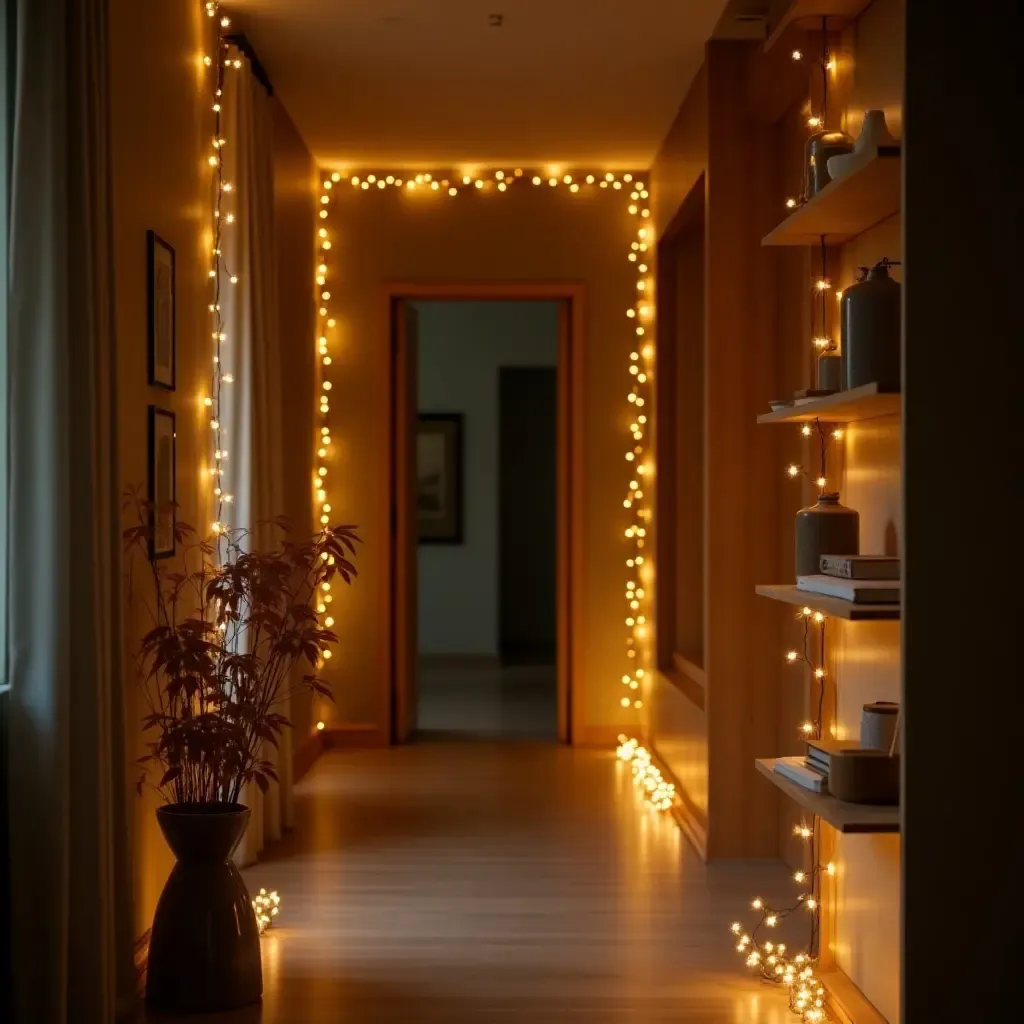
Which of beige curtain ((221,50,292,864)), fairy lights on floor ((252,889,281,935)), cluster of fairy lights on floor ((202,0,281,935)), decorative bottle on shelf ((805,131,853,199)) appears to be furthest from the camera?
beige curtain ((221,50,292,864))

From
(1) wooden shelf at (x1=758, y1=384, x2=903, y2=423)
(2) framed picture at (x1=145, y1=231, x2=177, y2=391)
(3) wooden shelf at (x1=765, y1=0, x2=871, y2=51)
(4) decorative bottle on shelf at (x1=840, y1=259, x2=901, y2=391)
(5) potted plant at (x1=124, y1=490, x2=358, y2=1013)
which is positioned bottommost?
(5) potted plant at (x1=124, y1=490, x2=358, y2=1013)

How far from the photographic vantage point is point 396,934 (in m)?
3.91

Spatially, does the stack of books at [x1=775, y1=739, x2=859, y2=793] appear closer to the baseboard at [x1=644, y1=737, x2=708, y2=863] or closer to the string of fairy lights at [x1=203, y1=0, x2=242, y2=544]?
the baseboard at [x1=644, y1=737, x2=708, y2=863]

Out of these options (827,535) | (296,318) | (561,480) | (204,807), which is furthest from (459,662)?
(827,535)

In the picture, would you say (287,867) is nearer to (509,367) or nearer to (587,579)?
(587,579)

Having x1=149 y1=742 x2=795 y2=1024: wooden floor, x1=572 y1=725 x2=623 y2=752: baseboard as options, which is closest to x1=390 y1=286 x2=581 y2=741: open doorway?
x1=572 y1=725 x2=623 y2=752: baseboard

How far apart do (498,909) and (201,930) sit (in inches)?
43.6

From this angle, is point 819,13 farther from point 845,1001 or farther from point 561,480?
point 561,480

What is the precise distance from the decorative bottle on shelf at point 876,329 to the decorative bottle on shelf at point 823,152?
36 centimetres

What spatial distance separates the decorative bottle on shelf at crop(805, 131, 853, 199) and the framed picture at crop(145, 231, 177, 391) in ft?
5.81

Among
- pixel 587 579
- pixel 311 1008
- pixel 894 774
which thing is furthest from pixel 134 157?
pixel 587 579

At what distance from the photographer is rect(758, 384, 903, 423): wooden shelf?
2.59m
